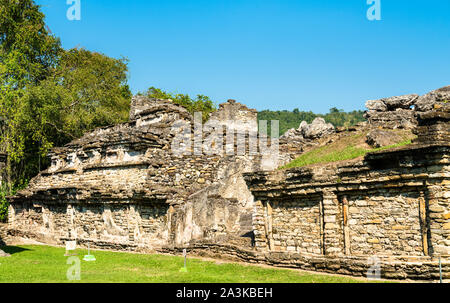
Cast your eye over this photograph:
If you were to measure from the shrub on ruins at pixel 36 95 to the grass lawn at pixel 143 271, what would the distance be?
48.7 feet

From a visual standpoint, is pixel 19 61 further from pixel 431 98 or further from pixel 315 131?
pixel 431 98

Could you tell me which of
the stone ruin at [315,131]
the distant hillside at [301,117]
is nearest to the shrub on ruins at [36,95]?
the stone ruin at [315,131]

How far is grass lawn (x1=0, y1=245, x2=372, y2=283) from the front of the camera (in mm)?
12234

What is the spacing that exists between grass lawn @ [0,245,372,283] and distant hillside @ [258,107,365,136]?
51027mm

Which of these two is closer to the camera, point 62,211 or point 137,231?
point 137,231

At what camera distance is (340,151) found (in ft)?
55.2

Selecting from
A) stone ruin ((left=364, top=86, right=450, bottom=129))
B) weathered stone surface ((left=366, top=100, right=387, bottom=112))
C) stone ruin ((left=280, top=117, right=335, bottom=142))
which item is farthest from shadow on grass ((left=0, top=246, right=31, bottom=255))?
weathered stone surface ((left=366, top=100, right=387, bottom=112))

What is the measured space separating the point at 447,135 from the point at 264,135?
14.6 m

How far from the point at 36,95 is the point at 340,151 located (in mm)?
22041

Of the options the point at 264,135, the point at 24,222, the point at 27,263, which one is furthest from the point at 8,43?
the point at 27,263

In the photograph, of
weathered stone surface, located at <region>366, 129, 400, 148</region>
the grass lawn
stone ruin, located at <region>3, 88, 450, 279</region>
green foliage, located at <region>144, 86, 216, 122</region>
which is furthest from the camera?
green foliage, located at <region>144, 86, 216, 122</region>

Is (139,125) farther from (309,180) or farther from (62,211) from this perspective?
(309,180)

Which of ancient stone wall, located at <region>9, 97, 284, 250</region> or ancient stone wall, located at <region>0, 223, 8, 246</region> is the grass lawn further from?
ancient stone wall, located at <region>0, 223, 8, 246</region>

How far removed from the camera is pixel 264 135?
84.0ft
